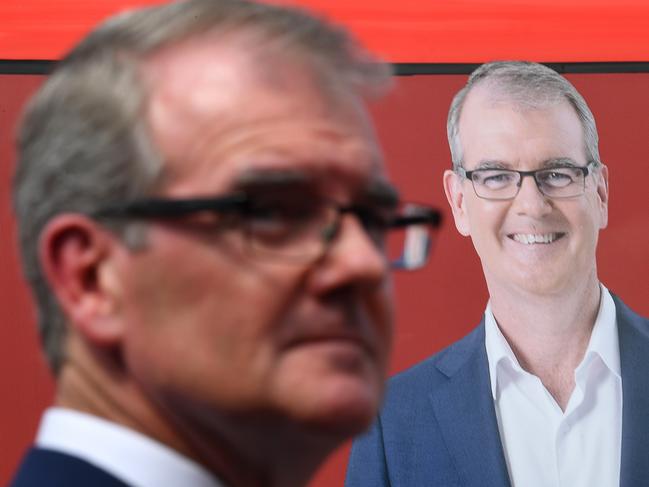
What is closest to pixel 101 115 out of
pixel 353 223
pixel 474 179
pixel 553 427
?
pixel 353 223

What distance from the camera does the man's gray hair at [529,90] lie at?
199cm

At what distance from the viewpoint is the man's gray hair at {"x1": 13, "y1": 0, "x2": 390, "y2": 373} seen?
0.81 meters

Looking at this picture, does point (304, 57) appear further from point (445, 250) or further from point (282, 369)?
point (445, 250)

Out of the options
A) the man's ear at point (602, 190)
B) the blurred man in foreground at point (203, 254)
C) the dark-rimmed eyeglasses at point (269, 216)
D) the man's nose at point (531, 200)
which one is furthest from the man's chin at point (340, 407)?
the man's ear at point (602, 190)

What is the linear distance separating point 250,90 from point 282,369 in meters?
0.23

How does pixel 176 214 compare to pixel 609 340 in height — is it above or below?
above

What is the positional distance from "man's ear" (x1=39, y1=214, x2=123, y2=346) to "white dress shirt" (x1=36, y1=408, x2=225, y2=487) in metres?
0.07

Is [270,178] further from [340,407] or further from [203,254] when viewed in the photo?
[340,407]

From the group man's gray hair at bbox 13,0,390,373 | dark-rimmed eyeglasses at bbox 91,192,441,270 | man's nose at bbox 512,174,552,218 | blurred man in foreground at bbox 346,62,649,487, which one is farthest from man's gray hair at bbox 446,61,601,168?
dark-rimmed eyeglasses at bbox 91,192,441,270

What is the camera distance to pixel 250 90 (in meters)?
0.81

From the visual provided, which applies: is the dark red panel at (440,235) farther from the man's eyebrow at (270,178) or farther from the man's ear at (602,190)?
the man's eyebrow at (270,178)

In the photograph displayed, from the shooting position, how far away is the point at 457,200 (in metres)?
2.04

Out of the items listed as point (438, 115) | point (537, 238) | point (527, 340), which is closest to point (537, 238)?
point (537, 238)

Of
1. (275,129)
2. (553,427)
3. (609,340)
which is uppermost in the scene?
(275,129)
